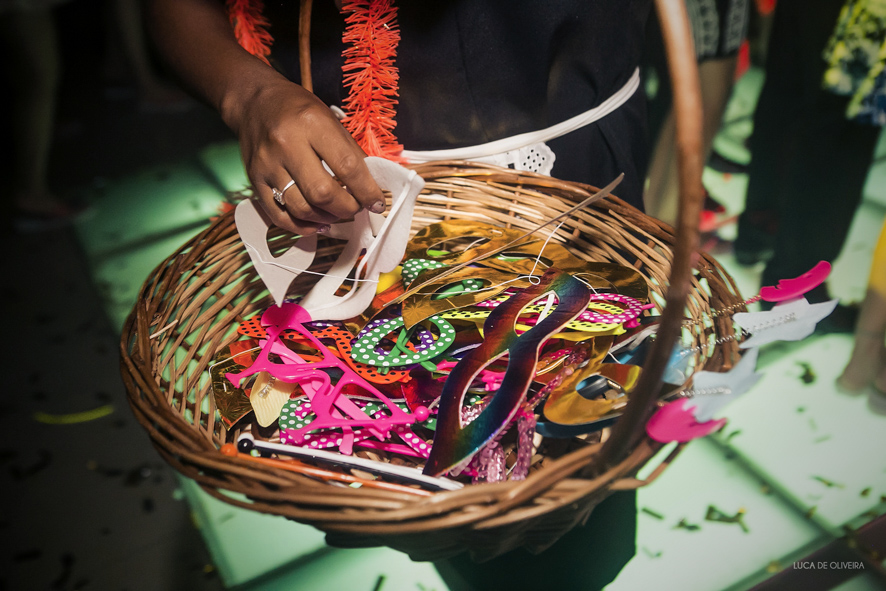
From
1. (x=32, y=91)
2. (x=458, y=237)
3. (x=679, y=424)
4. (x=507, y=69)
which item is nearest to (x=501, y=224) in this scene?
(x=458, y=237)

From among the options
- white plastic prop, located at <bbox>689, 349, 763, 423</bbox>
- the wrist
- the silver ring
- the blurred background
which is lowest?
the blurred background

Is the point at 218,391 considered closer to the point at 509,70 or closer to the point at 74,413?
the point at 509,70

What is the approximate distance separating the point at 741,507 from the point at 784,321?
59cm

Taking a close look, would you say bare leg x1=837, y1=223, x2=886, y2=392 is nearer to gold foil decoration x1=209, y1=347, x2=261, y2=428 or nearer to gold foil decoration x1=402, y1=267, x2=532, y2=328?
gold foil decoration x1=402, y1=267, x2=532, y2=328

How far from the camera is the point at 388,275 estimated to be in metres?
0.67

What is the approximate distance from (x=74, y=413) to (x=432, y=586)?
2.99ft

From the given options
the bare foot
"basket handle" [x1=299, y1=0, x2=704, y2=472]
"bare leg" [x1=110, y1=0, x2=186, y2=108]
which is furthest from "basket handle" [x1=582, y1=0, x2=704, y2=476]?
"bare leg" [x1=110, y1=0, x2=186, y2=108]

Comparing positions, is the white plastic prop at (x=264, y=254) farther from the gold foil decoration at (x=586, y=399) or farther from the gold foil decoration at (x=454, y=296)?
the gold foil decoration at (x=586, y=399)

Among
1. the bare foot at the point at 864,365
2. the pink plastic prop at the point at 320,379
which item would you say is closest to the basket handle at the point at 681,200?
the pink plastic prop at the point at 320,379

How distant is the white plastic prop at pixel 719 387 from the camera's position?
1.17 feet

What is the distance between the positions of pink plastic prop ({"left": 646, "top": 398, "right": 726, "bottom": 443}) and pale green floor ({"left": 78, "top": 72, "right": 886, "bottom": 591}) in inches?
14.2

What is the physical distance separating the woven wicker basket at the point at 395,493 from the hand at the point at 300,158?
5.3 inches

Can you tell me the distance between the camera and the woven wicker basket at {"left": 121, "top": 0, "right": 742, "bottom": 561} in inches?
13.1

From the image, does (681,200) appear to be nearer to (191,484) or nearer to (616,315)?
(616,315)
